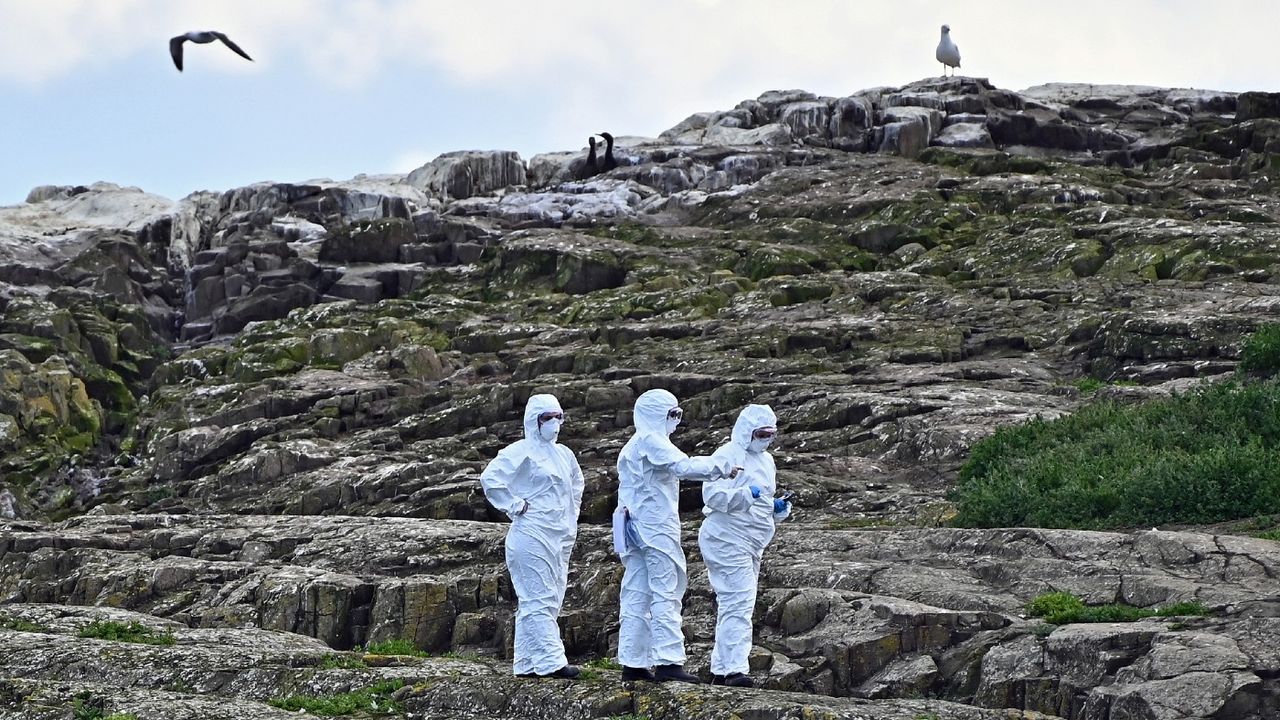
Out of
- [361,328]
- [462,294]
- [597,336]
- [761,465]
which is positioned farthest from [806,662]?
[462,294]

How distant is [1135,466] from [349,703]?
15139 millimetres

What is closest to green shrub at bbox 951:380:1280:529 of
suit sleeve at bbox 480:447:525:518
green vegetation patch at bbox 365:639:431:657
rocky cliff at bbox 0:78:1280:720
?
rocky cliff at bbox 0:78:1280:720

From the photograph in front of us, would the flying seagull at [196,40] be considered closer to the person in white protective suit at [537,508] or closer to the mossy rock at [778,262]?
the person in white protective suit at [537,508]

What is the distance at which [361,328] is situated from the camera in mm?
55469

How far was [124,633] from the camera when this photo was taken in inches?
826

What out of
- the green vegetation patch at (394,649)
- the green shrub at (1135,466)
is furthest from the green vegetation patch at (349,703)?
the green shrub at (1135,466)

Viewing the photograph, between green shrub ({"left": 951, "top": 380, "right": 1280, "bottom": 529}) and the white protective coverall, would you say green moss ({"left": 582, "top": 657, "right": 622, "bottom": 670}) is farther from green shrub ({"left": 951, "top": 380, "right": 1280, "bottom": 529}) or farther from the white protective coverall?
green shrub ({"left": 951, "top": 380, "right": 1280, "bottom": 529})

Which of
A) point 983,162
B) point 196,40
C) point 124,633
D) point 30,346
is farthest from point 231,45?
point 983,162

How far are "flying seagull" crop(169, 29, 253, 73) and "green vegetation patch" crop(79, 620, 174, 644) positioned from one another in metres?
11.9

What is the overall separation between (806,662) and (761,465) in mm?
2375

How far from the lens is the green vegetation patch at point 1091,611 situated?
58.1ft

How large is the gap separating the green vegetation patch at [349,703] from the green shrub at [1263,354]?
77.3 feet

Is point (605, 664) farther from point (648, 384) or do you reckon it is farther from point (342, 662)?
point (648, 384)

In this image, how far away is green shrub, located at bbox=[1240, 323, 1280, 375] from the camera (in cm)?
3391
